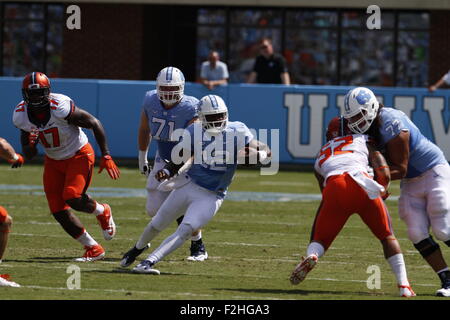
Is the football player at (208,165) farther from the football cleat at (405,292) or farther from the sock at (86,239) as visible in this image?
the football cleat at (405,292)

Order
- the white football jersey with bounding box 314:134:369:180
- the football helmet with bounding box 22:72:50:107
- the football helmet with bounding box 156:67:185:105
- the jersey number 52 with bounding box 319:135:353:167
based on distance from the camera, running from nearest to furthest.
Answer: the white football jersey with bounding box 314:134:369:180 < the jersey number 52 with bounding box 319:135:353:167 < the football helmet with bounding box 22:72:50:107 < the football helmet with bounding box 156:67:185:105

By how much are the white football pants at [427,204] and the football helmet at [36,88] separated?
10.2 feet

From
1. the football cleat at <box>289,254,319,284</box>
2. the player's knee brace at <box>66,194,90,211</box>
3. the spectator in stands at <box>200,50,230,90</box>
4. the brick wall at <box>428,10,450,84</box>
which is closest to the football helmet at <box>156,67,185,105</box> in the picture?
the player's knee brace at <box>66,194,90,211</box>

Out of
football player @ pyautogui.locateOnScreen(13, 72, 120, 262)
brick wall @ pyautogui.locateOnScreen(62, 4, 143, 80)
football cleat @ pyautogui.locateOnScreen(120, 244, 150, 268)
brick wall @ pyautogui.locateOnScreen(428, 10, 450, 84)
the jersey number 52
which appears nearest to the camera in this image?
the jersey number 52

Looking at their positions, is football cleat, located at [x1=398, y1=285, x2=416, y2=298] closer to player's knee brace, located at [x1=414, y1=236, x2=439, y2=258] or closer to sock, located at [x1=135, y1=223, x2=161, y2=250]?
player's knee brace, located at [x1=414, y1=236, x2=439, y2=258]

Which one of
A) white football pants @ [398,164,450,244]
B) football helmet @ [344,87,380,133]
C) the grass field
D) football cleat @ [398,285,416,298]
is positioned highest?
football helmet @ [344,87,380,133]

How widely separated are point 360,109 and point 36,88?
9.33 ft

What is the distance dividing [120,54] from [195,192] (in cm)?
1468

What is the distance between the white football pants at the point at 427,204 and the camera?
8047mm

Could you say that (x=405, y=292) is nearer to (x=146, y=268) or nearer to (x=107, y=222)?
(x=146, y=268)

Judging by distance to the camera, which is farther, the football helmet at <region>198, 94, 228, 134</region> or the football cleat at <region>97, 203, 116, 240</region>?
the football cleat at <region>97, 203, 116, 240</region>

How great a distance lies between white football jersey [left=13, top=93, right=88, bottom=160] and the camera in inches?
370
